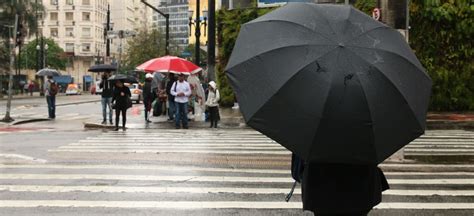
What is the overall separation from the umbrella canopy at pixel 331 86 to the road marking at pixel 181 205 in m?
3.45

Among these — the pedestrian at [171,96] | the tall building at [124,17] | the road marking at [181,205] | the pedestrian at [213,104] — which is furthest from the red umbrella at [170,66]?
the tall building at [124,17]

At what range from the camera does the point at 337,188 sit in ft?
12.5

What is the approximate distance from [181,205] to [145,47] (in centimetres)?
5805

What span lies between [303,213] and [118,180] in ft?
10.5

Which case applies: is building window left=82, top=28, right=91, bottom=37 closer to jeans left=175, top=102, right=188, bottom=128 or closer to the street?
jeans left=175, top=102, right=188, bottom=128

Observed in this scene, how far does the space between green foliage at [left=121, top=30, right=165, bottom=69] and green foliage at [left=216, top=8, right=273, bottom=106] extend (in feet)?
108

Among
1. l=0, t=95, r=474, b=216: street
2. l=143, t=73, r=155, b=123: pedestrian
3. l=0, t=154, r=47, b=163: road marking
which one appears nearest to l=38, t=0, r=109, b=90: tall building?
l=143, t=73, r=155, b=123: pedestrian

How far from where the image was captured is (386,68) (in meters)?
3.77

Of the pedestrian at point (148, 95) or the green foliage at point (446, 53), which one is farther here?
the green foliage at point (446, 53)

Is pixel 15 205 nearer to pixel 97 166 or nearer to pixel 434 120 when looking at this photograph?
pixel 97 166

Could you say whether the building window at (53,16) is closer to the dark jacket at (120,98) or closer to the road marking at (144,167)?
the dark jacket at (120,98)

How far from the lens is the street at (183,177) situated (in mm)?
7145

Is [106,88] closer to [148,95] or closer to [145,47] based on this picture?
[148,95]

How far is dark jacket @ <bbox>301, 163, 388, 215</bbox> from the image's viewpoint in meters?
3.79
